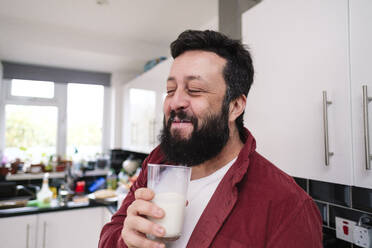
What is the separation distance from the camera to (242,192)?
744 mm

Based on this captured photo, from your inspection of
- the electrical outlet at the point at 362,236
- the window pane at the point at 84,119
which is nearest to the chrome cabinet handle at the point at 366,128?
the electrical outlet at the point at 362,236

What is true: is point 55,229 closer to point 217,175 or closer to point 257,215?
point 217,175

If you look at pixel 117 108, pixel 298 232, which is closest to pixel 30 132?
pixel 117 108

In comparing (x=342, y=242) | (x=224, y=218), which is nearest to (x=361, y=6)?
(x=224, y=218)

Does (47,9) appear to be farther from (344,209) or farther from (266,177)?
(344,209)

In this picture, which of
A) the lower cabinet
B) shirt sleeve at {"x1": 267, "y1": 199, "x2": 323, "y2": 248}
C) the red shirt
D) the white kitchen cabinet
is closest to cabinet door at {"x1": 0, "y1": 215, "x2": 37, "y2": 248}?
the lower cabinet

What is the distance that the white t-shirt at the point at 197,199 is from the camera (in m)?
0.74

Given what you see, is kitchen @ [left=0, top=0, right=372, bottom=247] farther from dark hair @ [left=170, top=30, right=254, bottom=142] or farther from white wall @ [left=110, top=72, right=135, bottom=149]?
white wall @ [left=110, top=72, right=135, bottom=149]

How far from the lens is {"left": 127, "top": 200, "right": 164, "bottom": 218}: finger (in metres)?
0.58

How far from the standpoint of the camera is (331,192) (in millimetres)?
1314

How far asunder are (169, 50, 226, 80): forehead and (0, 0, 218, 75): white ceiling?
5.28 ft

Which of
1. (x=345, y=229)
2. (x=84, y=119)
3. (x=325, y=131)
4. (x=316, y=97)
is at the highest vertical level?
(x=84, y=119)

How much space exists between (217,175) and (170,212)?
0.28 meters

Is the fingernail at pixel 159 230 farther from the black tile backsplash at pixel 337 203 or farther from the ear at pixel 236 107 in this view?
the black tile backsplash at pixel 337 203
